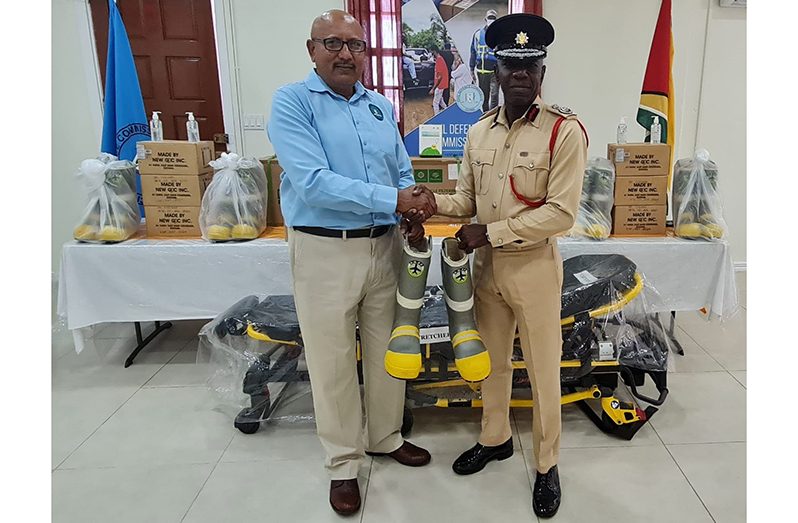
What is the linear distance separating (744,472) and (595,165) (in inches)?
60.5

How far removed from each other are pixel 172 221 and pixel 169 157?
0.35 meters

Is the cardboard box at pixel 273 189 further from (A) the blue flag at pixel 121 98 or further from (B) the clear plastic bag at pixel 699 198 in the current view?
(B) the clear plastic bag at pixel 699 198

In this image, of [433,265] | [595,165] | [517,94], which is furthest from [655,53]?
[517,94]

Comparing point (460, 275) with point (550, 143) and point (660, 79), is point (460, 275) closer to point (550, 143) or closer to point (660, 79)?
point (550, 143)

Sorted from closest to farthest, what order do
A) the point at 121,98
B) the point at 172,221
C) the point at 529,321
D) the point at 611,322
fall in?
1. the point at 529,321
2. the point at 611,322
3. the point at 172,221
4. the point at 121,98

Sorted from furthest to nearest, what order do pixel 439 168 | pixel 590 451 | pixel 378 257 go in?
pixel 439 168, pixel 590 451, pixel 378 257

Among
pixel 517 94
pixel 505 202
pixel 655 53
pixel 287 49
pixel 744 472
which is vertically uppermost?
pixel 287 49

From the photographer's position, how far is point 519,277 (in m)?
1.74

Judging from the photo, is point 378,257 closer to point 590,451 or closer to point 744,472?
point 590,451

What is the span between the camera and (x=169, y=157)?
2838mm

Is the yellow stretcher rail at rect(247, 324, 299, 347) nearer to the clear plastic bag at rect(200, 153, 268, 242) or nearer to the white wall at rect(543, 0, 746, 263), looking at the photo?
the clear plastic bag at rect(200, 153, 268, 242)

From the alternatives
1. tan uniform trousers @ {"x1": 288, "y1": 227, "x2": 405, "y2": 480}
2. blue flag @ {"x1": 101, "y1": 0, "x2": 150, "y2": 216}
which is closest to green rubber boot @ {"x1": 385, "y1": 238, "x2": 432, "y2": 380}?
tan uniform trousers @ {"x1": 288, "y1": 227, "x2": 405, "y2": 480}

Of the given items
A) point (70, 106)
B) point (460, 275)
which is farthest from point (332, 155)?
point (70, 106)

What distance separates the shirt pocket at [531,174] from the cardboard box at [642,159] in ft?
4.35
